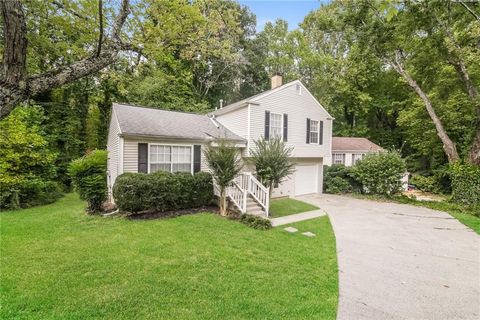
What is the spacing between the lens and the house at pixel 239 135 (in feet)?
33.7

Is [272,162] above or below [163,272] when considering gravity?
above

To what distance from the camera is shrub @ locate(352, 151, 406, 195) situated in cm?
1405

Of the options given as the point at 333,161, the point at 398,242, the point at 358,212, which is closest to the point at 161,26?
the point at 398,242

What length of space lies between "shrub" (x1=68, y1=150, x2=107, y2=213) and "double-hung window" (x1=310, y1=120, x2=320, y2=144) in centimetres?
1099

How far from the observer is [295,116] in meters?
14.3

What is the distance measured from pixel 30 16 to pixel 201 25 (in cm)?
429

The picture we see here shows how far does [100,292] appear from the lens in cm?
413

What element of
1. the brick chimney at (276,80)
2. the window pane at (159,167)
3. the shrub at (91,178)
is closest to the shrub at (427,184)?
the brick chimney at (276,80)

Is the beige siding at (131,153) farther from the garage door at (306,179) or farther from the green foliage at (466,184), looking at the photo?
the green foliage at (466,184)

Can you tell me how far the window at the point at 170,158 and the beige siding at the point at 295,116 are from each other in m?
3.25

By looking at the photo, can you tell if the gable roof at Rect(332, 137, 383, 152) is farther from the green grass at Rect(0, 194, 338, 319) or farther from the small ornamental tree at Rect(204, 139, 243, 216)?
the green grass at Rect(0, 194, 338, 319)

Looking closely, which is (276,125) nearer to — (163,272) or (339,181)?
(339,181)

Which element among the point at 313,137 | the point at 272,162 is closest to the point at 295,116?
the point at 313,137

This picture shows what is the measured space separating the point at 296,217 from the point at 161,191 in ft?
17.1
